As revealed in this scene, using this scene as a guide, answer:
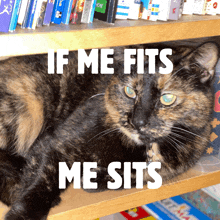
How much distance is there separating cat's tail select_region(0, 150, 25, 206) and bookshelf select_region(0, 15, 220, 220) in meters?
0.05

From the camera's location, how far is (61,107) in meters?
1.25

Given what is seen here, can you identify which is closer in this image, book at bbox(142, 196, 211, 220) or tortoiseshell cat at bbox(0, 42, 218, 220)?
tortoiseshell cat at bbox(0, 42, 218, 220)

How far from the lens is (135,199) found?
113 cm

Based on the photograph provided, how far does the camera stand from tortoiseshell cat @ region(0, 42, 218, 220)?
1.04 m

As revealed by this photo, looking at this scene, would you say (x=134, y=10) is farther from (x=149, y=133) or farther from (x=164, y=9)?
(x=149, y=133)

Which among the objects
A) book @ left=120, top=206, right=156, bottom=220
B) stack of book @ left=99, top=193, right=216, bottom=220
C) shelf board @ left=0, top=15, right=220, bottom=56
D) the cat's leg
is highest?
shelf board @ left=0, top=15, right=220, bottom=56

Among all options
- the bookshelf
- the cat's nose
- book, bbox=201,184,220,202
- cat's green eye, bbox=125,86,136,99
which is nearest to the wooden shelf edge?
the bookshelf

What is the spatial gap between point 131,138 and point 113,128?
87mm

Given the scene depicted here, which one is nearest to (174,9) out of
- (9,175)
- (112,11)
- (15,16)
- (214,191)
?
(112,11)

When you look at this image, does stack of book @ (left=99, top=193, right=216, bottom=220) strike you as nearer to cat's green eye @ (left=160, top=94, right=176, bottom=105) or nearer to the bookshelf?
the bookshelf

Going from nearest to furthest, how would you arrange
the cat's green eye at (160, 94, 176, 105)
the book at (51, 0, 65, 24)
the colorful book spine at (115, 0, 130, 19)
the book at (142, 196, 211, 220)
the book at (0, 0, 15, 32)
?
1. the book at (0, 0, 15, 32)
2. the book at (51, 0, 65, 24)
3. the colorful book spine at (115, 0, 130, 19)
4. the cat's green eye at (160, 94, 176, 105)
5. the book at (142, 196, 211, 220)

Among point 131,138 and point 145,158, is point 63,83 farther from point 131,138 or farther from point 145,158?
point 145,158

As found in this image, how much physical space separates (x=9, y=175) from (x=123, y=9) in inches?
28.8

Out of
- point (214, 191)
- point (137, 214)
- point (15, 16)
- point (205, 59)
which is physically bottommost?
point (137, 214)
